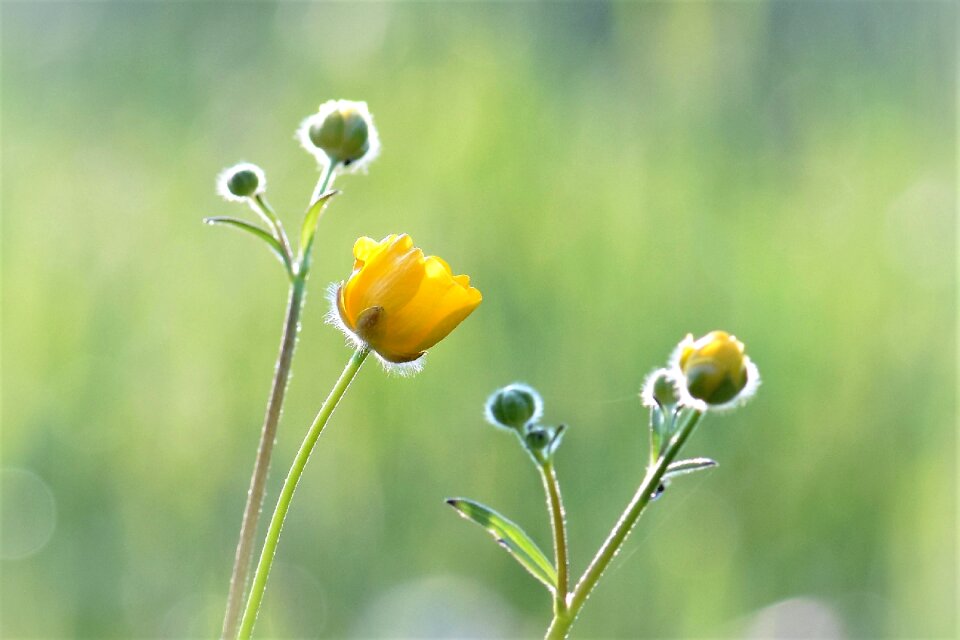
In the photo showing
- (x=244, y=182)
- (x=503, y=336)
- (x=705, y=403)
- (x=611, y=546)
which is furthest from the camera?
(x=503, y=336)

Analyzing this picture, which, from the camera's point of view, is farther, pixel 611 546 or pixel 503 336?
pixel 503 336

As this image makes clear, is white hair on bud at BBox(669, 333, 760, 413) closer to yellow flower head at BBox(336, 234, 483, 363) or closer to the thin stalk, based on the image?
yellow flower head at BBox(336, 234, 483, 363)

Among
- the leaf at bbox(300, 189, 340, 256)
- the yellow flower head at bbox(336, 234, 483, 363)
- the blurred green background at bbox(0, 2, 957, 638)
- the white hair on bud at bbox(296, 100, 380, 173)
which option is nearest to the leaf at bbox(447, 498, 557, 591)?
the yellow flower head at bbox(336, 234, 483, 363)

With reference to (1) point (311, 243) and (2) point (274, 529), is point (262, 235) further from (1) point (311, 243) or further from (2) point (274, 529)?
(2) point (274, 529)

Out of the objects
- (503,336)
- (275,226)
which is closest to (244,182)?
(275,226)

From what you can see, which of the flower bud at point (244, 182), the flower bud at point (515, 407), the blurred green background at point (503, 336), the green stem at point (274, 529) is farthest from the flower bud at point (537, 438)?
the blurred green background at point (503, 336)

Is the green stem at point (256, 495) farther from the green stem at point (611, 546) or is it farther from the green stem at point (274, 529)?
the green stem at point (611, 546)
